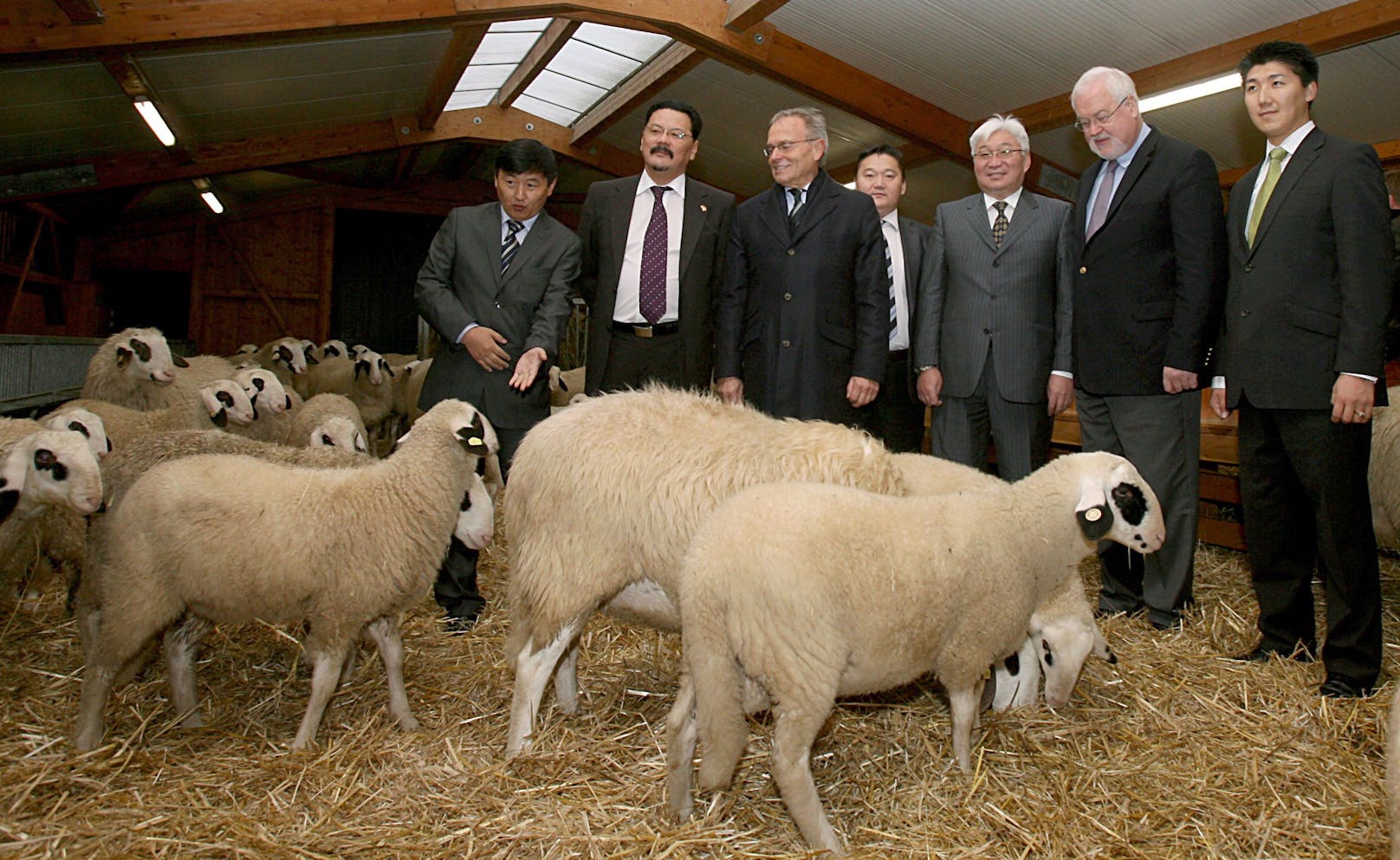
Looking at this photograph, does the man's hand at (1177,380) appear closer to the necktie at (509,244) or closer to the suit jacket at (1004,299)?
the suit jacket at (1004,299)

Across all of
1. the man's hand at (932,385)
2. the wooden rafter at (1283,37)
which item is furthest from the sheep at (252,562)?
the wooden rafter at (1283,37)

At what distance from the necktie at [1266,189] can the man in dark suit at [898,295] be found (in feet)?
4.43

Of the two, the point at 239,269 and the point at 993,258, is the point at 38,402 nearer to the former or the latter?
the point at 993,258

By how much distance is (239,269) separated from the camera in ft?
56.1

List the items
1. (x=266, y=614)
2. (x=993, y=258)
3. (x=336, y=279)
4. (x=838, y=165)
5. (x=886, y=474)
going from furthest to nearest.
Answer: (x=336, y=279), (x=838, y=165), (x=993, y=258), (x=266, y=614), (x=886, y=474)

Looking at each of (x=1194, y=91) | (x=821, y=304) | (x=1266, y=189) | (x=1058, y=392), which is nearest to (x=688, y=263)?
(x=821, y=304)

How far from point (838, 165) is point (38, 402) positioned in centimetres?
952

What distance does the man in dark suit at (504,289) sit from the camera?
12.6 ft

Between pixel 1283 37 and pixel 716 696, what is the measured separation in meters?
6.96

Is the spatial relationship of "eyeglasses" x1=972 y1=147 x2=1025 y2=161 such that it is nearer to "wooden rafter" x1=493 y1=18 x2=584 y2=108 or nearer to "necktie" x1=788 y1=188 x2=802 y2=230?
"necktie" x1=788 y1=188 x2=802 y2=230

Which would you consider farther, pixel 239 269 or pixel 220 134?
pixel 239 269

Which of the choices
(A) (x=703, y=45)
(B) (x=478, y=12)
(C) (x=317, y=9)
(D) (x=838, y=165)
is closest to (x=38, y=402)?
(C) (x=317, y=9)

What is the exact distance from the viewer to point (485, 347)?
3.74 m

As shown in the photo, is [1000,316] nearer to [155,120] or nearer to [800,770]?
[800,770]
